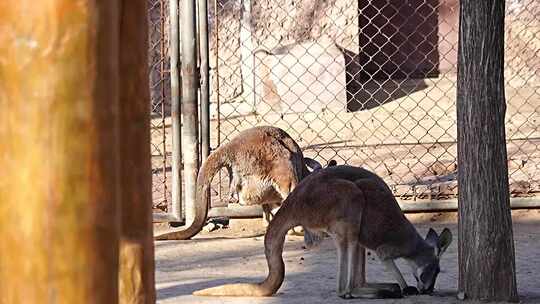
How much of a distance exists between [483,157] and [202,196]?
2.57 meters

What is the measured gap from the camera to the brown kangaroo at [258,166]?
658 centimetres

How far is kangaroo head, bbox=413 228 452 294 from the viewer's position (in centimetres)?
491

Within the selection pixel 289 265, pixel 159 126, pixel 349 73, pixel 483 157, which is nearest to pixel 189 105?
pixel 289 265

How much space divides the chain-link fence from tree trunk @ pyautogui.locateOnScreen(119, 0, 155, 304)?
8168 mm

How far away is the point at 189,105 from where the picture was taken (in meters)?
6.87

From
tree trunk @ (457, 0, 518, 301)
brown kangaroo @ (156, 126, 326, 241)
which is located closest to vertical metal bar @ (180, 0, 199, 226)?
brown kangaroo @ (156, 126, 326, 241)

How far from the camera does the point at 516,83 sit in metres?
12.1

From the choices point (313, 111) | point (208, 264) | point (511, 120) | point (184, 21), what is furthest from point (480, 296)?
point (313, 111)

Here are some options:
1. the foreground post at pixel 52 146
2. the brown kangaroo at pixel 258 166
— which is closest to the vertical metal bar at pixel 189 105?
the brown kangaroo at pixel 258 166

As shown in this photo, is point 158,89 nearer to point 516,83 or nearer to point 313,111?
point 313,111

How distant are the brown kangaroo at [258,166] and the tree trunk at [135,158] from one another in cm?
488

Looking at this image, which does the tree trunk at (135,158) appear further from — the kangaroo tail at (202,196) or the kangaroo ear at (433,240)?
the kangaroo tail at (202,196)

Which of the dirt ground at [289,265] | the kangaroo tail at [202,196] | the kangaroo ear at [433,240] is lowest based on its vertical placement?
the dirt ground at [289,265]

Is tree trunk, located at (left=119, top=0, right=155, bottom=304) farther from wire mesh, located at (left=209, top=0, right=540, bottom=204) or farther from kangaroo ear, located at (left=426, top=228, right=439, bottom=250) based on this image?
wire mesh, located at (left=209, top=0, right=540, bottom=204)
